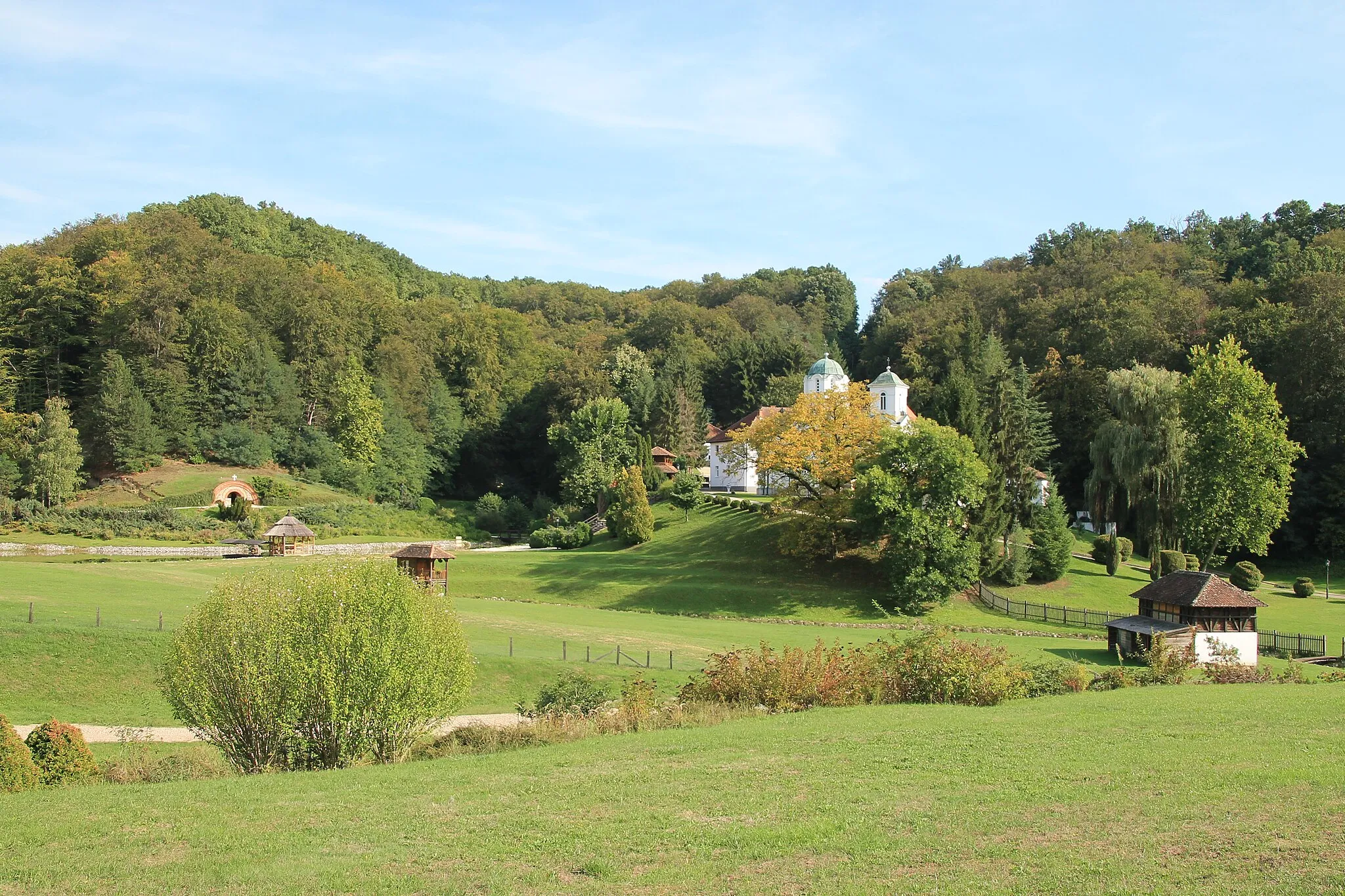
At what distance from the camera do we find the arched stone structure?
6419 cm

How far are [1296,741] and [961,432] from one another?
116 ft

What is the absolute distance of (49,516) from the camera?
5888 centimetres

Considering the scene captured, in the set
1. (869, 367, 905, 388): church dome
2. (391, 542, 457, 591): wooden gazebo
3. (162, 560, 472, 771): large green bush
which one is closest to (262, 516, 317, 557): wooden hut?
(391, 542, 457, 591): wooden gazebo

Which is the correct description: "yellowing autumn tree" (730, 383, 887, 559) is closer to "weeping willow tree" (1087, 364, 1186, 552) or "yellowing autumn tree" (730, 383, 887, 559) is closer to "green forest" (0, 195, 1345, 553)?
"green forest" (0, 195, 1345, 553)

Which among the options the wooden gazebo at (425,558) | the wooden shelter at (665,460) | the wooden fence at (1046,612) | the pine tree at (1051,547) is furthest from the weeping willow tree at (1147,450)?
the wooden gazebo at (425,558)

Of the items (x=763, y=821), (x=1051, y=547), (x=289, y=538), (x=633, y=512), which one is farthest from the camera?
(x=633, y=512)

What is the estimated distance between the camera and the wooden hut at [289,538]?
49.4 meters

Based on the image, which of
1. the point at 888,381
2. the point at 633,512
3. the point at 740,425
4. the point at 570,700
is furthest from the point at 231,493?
the point at 570,700

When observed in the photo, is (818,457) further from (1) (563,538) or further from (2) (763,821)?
(2) (763,821)

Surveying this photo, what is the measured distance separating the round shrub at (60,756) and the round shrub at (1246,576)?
1813 inches

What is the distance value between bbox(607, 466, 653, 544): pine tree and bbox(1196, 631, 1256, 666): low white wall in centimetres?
2972

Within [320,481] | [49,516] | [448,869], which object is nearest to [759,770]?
[448,869]

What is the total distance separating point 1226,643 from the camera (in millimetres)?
32500

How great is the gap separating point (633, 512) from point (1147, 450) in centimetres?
2735
